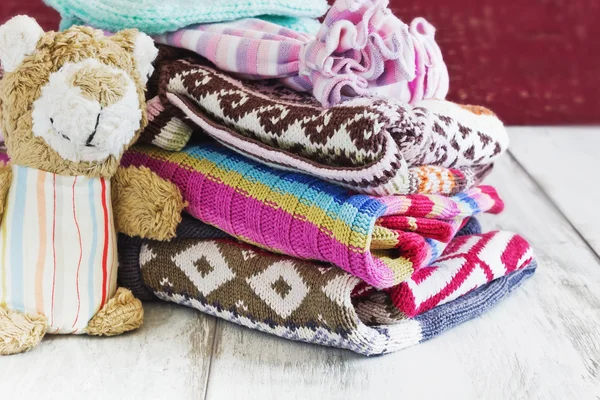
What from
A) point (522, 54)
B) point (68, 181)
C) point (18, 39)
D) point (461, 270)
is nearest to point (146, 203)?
point (68, 181)

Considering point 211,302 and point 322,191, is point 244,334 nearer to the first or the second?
point 211,302

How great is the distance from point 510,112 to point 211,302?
98 centimetres

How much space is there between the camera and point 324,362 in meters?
0.78

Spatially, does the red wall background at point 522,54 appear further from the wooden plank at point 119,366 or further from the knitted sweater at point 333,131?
the wooden plank at point 119,366

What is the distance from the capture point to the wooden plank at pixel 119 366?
726mm

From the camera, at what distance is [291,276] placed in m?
0.81

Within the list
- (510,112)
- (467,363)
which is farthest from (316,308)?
(510,112)

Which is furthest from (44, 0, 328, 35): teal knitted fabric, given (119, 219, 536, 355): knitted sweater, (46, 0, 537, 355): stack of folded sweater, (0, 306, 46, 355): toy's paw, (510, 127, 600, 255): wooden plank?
(510, 127, 600, 255): wooden plank

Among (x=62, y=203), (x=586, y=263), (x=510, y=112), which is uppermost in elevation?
(x=62, y=203)

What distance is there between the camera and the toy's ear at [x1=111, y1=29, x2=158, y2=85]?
802 millimetres

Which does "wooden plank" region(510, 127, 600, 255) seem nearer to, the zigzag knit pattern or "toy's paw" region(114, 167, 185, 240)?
the zigzag knit pattern

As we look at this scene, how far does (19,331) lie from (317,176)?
31 centimetres

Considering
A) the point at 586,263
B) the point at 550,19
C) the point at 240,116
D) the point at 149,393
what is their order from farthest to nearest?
the point at 550,19 < the point at 586,263 < the point at 240,116 < the point at 149,393

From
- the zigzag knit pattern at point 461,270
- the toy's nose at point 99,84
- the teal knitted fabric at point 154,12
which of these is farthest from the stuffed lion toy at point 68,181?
the zigzag knit pattern at point 461,270
